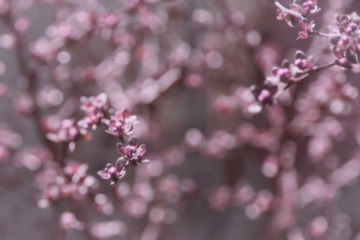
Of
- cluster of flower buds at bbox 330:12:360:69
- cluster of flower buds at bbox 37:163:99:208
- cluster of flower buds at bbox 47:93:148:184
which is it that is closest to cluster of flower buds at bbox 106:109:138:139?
cluster of flower buds at bbox 47:93:148:184

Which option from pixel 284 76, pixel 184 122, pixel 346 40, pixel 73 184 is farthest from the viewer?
pixel 184 122

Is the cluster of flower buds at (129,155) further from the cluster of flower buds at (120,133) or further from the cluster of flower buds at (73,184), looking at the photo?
the cluster of flower buds at (73,184)

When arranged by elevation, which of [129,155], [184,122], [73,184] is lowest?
[129,155]

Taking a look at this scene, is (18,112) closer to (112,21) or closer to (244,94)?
(112,21)

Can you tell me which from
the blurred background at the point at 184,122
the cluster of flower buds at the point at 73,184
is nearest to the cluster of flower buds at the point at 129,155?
the cluster of flower buds at the point at 73,184

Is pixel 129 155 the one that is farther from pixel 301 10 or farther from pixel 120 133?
pixel 301 10

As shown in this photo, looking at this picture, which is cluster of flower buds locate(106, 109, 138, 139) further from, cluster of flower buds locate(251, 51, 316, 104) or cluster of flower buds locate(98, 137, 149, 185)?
cluster of flower buds locate(251, 51, 316, 104)

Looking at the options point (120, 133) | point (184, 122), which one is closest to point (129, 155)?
point (120, 133)

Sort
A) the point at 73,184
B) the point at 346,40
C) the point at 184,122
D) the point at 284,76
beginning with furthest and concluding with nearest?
the point at 184,122
the point at 73,184
the point at 284,76
the point at 346,40
